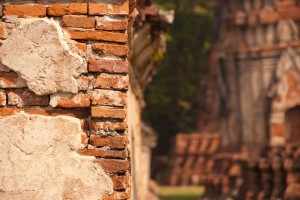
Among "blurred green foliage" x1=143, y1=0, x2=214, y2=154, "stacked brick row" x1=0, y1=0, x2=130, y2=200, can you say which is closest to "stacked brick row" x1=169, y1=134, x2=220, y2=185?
"blurred green foliage" x1=143, y1=0, x2=214, y2=154

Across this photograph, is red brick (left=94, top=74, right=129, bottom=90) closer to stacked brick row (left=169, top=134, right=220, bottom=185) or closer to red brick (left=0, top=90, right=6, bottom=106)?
red brick (left=0, top=90, right=6, bottom=106)

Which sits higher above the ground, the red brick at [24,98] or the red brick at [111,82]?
the red brick at [111,82]

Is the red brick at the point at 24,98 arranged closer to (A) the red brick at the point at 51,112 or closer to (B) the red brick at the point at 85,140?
(A) the red brick at the point at 51,112

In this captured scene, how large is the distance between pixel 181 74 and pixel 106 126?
23779 mm

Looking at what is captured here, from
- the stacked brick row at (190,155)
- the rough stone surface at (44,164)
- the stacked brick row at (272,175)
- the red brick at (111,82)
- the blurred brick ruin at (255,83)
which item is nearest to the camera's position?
the rough stone surface at (44,164)

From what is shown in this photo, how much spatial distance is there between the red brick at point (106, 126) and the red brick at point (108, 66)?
32 cm

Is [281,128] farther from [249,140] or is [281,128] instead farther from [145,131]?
[145,131]

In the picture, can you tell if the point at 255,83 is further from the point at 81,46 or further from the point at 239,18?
the point at 81,46

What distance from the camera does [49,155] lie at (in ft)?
15.3

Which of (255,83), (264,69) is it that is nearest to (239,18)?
(264,69)

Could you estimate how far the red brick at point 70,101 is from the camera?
4723mm

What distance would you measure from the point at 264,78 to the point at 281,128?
1.56m

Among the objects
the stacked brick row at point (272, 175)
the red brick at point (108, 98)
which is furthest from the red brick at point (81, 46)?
the stacked brick row at point (272, 175)

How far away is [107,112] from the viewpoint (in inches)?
186
